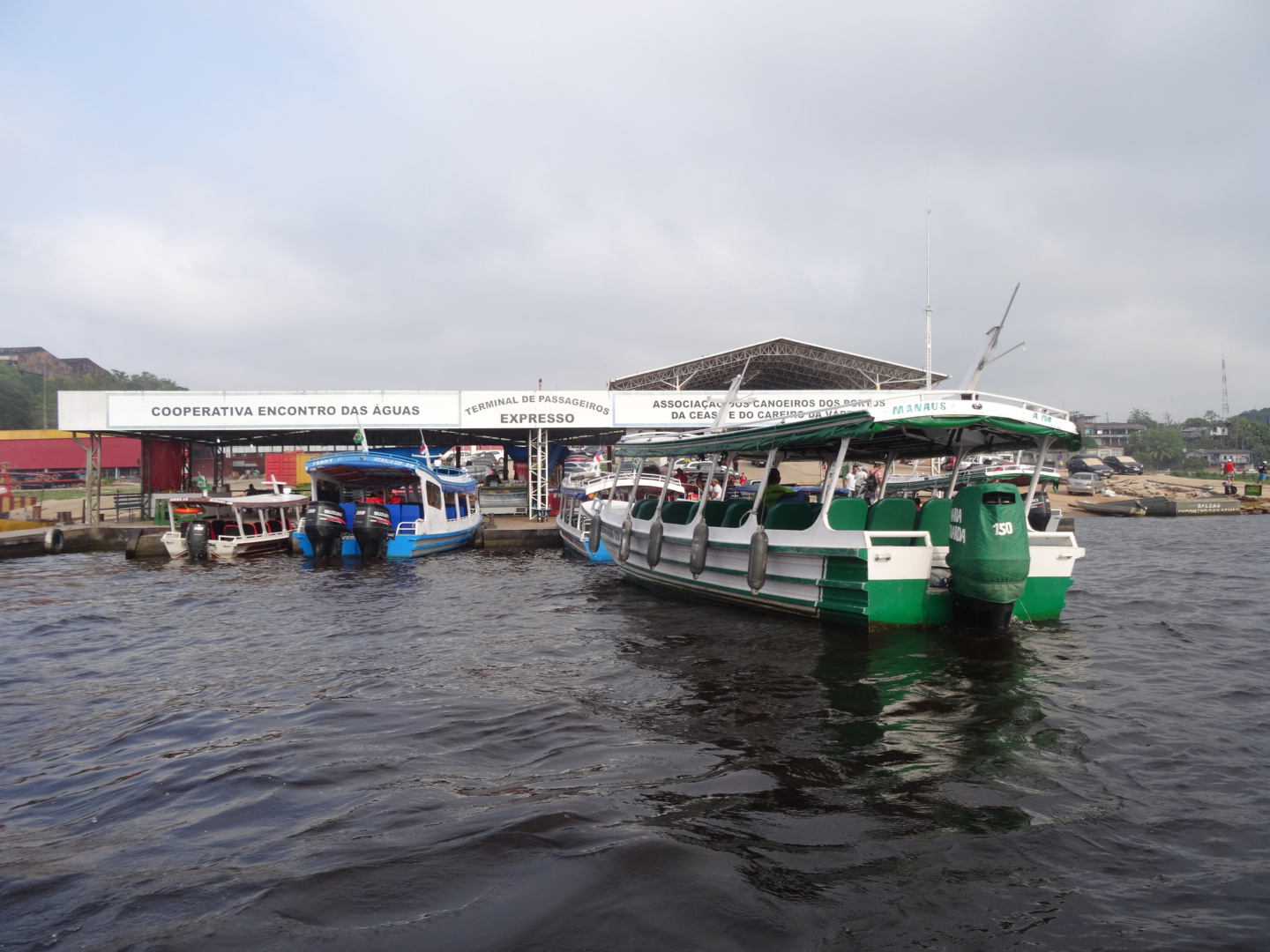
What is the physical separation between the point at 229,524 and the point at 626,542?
499 inches

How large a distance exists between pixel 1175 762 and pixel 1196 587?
10.3 m

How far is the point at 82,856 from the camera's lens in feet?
14.0

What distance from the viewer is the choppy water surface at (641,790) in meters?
3.59

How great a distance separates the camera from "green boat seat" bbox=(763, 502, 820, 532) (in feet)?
35.3

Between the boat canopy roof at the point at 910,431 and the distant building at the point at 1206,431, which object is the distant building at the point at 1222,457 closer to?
the distant building at the point at 1206,431

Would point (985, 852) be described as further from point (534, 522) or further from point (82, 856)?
point (534, 522)

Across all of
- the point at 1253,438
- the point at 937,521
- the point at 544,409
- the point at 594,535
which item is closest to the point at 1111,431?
the point at 1253,438

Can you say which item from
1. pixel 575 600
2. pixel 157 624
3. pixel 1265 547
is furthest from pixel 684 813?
pixel 1265 547

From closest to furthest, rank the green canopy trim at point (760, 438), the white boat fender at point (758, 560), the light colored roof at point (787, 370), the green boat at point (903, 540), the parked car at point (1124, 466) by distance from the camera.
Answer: the green boat at point (903, 540)
the green canopy trim at point (760, 438)
the white boat fender at point (758, 560)
the light colored roof at point (787, 370)
the parked car at point (1124, 466)

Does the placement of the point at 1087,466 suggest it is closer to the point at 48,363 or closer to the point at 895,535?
the point at 895,535

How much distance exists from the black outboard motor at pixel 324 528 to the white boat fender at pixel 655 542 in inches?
387

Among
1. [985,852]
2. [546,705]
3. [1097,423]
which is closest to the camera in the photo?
[985,852]

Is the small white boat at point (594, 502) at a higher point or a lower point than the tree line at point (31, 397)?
lower

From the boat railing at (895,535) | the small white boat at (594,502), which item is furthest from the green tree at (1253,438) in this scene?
the boat railing at (895,535)
